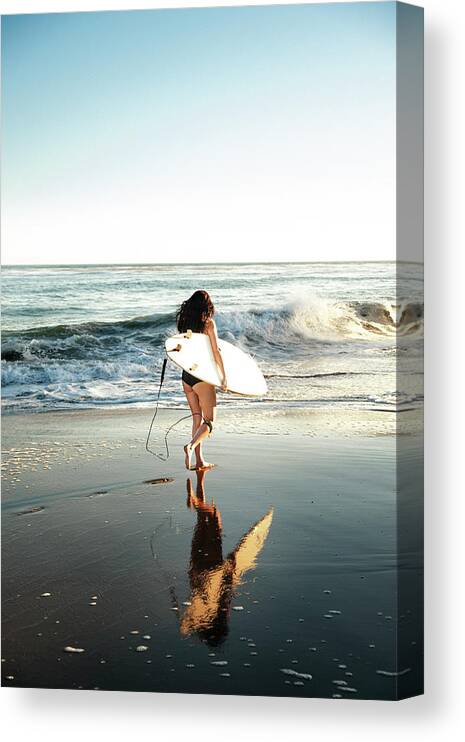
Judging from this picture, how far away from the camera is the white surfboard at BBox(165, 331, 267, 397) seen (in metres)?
4.61

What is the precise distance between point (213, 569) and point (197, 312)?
4.16 ft

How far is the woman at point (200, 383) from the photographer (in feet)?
15.1

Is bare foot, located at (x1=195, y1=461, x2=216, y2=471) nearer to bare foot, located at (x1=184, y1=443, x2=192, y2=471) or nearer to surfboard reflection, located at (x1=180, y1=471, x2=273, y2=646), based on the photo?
bare foot, located at (x1=184, y1=443, x2=192, y2=471)

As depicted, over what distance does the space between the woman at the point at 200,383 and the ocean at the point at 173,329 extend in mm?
148

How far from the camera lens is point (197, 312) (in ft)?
15.1

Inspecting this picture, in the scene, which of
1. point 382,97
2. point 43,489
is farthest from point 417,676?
point 382,97

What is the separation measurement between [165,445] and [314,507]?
3.84 ft

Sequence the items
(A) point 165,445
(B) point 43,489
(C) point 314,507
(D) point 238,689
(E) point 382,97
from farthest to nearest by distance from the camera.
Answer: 1. (A) point 165,445
2. (B) point 43,489
3. (C) point 314,507
4. (E) point 382,97
5. (D) point 238,689

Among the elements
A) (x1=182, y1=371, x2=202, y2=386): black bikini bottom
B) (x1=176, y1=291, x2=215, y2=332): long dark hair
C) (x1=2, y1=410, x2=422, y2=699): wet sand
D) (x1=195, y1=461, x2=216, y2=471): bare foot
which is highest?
(x1=176, y1=291, x2=215, y2=332): long dark hair

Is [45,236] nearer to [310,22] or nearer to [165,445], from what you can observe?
[165,445]

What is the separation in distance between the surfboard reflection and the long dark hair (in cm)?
82

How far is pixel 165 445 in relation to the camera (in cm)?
526

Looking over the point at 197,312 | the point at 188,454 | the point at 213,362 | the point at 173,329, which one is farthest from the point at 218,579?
the point at 173,329

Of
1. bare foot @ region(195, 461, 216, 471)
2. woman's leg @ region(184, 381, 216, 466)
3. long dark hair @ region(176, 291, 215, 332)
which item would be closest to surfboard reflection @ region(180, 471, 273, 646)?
bare foot @ region(195, 461, 216, 471)
